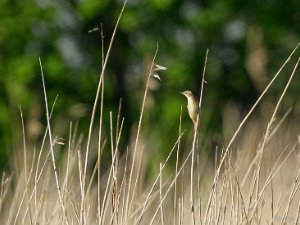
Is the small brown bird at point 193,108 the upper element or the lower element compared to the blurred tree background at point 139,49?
upper

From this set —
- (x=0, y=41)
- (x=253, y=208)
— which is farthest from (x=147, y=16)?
(x=253, y=208)

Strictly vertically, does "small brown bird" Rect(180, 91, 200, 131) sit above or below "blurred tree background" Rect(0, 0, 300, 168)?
above

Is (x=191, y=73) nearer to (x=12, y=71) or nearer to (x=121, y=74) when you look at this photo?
(x=121, y=74)

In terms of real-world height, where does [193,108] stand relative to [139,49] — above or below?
above

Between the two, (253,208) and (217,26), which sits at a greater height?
(253,208)

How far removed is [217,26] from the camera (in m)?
19.7

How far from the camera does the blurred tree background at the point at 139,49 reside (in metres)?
19.3

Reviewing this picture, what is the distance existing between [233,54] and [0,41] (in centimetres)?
397

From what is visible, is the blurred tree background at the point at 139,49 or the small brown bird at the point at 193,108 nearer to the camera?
the small brown bird at the point at 193,108

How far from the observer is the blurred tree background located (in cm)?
1930

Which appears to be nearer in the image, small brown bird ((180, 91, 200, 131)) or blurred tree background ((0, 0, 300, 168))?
small brown bird ((180, 91, 200, 131))

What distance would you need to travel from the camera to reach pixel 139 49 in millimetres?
19875

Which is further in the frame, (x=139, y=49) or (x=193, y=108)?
(x=139, y=49)

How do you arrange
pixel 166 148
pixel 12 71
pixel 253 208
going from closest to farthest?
pixel 253 208, pixel 166 148, pixel 12 71
